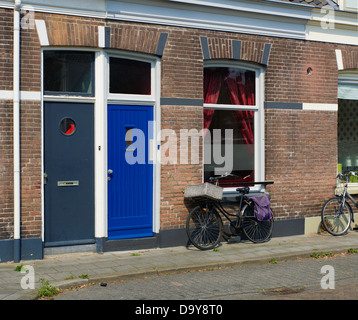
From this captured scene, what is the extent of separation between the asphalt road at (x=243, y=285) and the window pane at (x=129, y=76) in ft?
11.2

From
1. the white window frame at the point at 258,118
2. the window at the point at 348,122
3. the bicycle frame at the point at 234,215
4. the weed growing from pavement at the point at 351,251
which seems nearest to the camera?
the weed growing from pavement at the point at 351,251

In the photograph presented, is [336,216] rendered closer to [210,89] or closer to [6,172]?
[210,89]

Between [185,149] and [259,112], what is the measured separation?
76.7 inches

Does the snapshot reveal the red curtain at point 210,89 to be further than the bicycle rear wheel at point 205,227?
Yes

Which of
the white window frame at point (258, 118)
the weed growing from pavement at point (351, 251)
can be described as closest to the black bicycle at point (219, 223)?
the white window frame at point (258, 118)

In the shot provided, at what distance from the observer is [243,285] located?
279 inches

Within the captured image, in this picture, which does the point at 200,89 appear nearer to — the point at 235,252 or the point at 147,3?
the point at 147,3

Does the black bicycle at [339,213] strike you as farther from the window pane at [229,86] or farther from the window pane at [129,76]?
the window pane at [129,76]

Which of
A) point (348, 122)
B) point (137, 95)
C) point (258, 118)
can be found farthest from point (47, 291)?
point (348, 122)

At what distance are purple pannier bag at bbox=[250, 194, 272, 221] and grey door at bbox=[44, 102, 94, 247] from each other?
9.94ft

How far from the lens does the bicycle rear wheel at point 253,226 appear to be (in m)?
9.72

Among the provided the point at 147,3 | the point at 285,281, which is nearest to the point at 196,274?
the point at 285,281

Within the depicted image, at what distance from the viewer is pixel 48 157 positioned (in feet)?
27.9

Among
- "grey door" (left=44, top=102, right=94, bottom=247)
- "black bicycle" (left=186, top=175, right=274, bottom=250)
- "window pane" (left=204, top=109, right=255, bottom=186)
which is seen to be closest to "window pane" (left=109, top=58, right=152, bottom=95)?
"grey door" (left=44, top=102, right=94, bottom=247)
